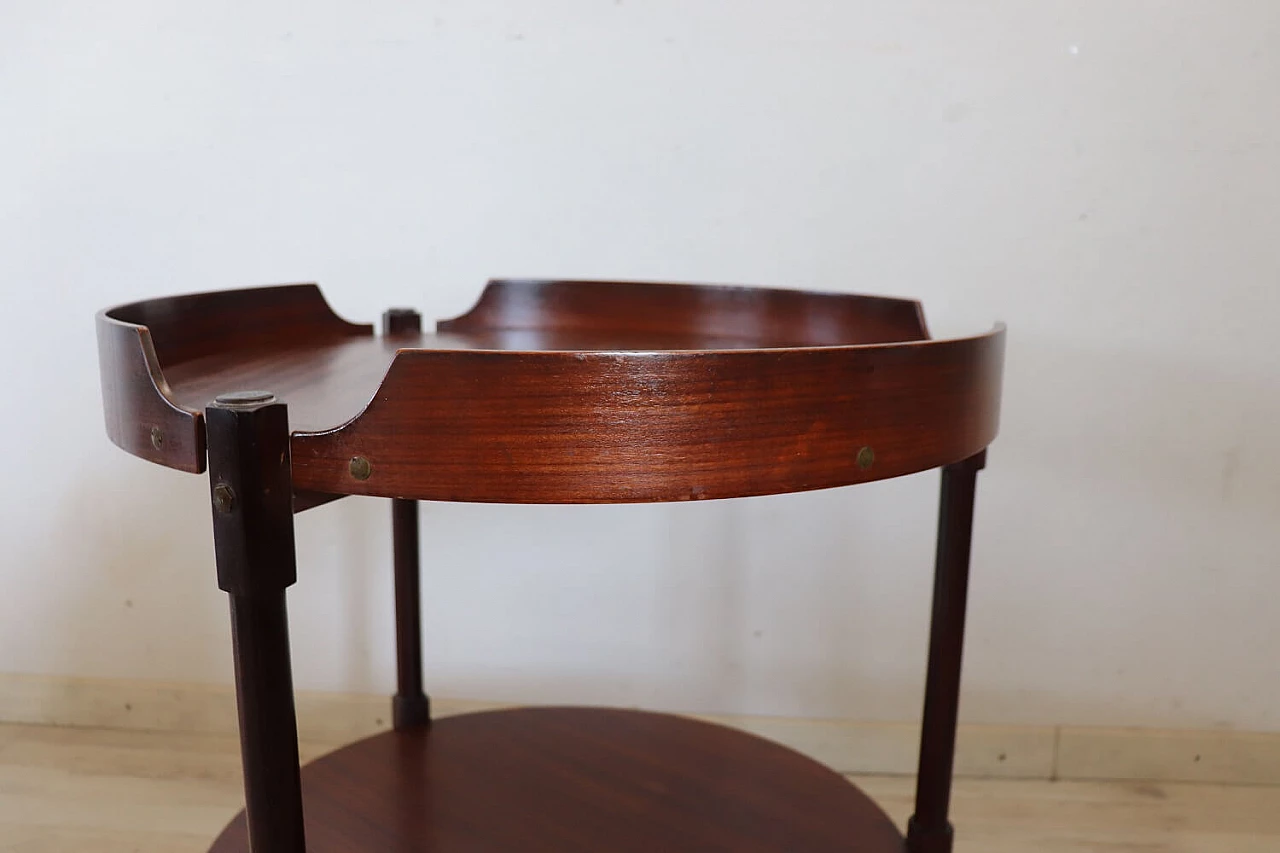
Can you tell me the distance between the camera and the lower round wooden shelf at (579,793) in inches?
37.1

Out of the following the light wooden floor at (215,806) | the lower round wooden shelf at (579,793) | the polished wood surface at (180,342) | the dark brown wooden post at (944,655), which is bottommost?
the light wooden floor at (215,806)

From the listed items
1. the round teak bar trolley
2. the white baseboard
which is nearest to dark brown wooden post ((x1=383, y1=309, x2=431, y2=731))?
the round teak bar trolley

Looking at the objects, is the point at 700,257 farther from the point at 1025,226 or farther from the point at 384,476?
the point at 384,476

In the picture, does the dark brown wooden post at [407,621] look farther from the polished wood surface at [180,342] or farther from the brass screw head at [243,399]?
the brass screw head at [243,399]

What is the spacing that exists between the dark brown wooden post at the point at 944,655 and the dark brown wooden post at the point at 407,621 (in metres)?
0.57

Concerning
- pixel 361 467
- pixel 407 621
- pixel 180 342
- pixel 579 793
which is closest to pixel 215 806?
pixel 407 621

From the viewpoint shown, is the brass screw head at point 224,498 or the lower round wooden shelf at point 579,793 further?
the lower round wooden shelf at point 579,793

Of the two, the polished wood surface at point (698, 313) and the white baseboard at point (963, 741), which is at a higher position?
the polished wood surface at point (698, 313)

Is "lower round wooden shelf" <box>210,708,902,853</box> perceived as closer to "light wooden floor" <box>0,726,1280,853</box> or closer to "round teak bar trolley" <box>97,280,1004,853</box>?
"round teak bar trolley" <box>97,280,1004,853</box>

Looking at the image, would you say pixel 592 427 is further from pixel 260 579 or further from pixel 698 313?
pixel 698 313

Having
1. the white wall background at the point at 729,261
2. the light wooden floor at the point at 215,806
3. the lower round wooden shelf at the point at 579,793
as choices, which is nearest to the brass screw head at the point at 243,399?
the lower round wooden shelf at the point at 579,793

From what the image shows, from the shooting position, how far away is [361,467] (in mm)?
591

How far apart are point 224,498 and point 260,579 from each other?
0.05 meters

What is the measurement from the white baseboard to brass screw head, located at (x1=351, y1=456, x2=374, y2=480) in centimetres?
109
